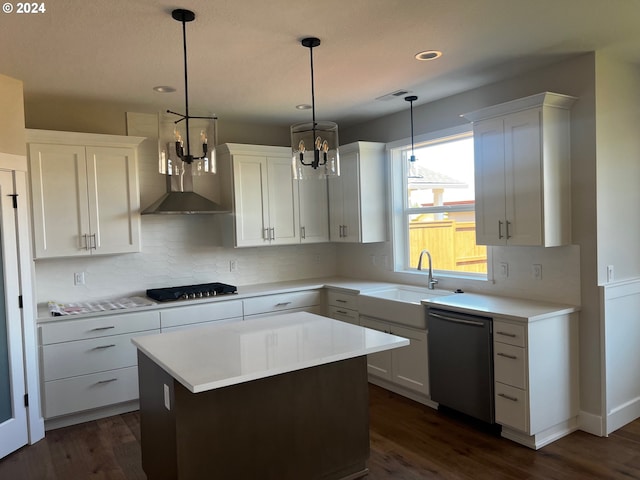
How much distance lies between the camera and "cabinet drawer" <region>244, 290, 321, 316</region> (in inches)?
174

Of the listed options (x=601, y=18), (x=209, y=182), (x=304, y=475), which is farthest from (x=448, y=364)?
(x=209, y=182)

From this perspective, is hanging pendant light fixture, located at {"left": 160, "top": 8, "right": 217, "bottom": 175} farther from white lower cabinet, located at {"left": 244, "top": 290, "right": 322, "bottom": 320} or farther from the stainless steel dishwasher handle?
white lower cabinet, located at {"left": 244, "top": 290, "right": 322, "bottom": 320}

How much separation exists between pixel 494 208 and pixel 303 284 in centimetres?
214

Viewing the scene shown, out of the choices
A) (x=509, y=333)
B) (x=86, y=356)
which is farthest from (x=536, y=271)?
(x=86, y=356)

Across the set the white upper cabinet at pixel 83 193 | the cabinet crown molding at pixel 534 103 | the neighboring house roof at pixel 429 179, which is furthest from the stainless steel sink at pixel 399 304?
the white upper cabinet at pixel 83 193

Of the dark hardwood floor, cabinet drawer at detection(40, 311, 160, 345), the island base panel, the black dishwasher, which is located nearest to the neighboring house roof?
the black dishwasher

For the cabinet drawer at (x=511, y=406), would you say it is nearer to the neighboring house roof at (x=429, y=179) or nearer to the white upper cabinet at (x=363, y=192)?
the neighboring house roof at (x=429, y=179)

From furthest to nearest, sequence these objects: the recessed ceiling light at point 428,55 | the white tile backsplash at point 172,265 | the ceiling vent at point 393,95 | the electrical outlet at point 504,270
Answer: the white tile backsplash at point 172,265 → the ceiling vent at point 393,95 → the electrical outlet at point 504,270 → the recessed ceiling light at point 428,55

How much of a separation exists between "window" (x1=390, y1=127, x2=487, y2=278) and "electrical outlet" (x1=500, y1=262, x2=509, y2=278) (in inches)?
8.5

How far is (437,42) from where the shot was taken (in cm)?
284

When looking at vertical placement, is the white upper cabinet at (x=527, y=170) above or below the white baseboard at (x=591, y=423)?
above

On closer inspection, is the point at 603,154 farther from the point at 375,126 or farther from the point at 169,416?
the point at 169,416

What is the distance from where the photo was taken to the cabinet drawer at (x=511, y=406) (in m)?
3.07

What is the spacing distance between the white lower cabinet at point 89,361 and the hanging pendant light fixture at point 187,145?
2.00 meters
